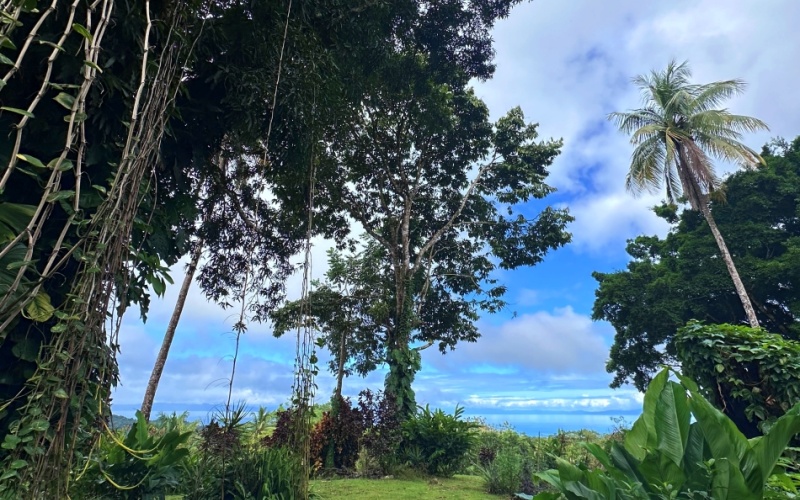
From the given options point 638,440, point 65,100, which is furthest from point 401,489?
point 65,100

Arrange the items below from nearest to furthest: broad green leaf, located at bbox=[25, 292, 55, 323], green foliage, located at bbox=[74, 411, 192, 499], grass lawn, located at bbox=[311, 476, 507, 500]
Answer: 1. broad green leaf, located at bbox=[25, 292, 55, 323]
2. green foliage, located at bbox=[74, 411, 192, 499]
3. grass lawn, located at bbox=[311, 476, 507, 500]

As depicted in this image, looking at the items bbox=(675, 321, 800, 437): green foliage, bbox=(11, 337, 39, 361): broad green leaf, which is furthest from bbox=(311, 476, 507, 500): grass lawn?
bbox=(11, 337, 39, 361): broad green leaf

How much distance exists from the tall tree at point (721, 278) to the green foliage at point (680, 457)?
13.3m

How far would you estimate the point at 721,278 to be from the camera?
13320 mm

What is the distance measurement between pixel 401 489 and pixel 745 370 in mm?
4584

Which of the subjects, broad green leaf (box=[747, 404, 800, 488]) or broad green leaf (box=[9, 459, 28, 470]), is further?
broad green leaf (box=[747, 404, 800, 488])

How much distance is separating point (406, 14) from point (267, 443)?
6.69 m

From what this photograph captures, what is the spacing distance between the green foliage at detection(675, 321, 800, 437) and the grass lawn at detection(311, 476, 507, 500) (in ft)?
10.0

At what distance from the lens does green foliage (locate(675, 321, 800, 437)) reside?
4.57 metres

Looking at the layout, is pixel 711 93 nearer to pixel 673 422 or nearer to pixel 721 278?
pixel 721 278

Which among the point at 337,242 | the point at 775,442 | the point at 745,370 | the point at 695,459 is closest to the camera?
the point at 775,442

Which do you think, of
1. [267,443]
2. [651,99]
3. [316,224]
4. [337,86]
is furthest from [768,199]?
[267,443]

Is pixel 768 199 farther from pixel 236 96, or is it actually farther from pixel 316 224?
pixel 236 96

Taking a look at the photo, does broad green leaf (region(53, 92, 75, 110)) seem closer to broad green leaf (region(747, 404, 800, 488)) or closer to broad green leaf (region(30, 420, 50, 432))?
broad green leaf (region(30, 420, 50, 432))
